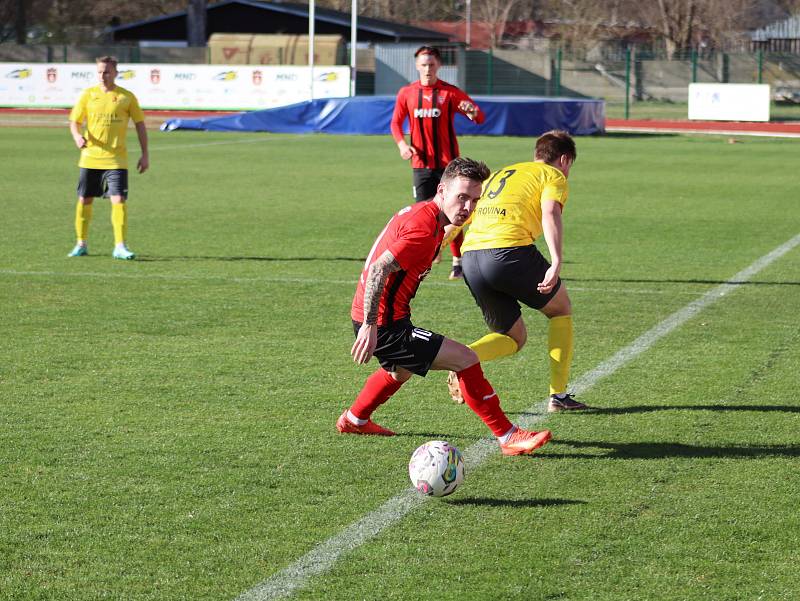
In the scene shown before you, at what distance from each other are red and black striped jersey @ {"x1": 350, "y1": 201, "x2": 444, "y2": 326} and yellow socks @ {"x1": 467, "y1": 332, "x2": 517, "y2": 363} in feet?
2.96

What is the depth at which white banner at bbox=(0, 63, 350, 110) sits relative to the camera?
40156 mm

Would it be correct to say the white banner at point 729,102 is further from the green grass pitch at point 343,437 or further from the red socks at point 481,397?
the red socks at point 481,397

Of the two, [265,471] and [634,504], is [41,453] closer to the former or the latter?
[265,471]

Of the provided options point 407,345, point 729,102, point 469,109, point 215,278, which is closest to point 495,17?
point 729,102

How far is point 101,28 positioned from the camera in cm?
7062

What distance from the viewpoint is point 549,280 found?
6.25 m

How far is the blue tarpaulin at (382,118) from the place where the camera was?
32625mm

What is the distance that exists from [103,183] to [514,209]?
22.1ft

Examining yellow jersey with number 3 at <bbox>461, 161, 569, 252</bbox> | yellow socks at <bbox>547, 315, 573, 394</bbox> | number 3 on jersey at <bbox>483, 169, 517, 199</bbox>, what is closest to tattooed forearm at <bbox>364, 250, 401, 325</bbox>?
yellow jersey with number 3 at <bbox>461, 161, 569, 252</bbox>

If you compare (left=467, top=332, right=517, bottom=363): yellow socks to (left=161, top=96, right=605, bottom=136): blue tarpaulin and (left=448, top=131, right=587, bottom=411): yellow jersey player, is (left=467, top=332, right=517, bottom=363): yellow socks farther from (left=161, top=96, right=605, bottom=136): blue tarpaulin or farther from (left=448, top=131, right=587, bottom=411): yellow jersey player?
(left=161, top=96, right=605, bottom=136): blue tarpaulin

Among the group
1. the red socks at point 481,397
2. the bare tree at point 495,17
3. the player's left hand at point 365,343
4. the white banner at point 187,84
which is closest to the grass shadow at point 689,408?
the red socks at point 481,397

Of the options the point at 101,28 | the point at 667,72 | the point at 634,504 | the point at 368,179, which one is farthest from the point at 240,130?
the point at 101,28

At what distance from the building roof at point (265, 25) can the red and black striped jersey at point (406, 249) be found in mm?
48678

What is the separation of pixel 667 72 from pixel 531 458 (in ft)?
154
